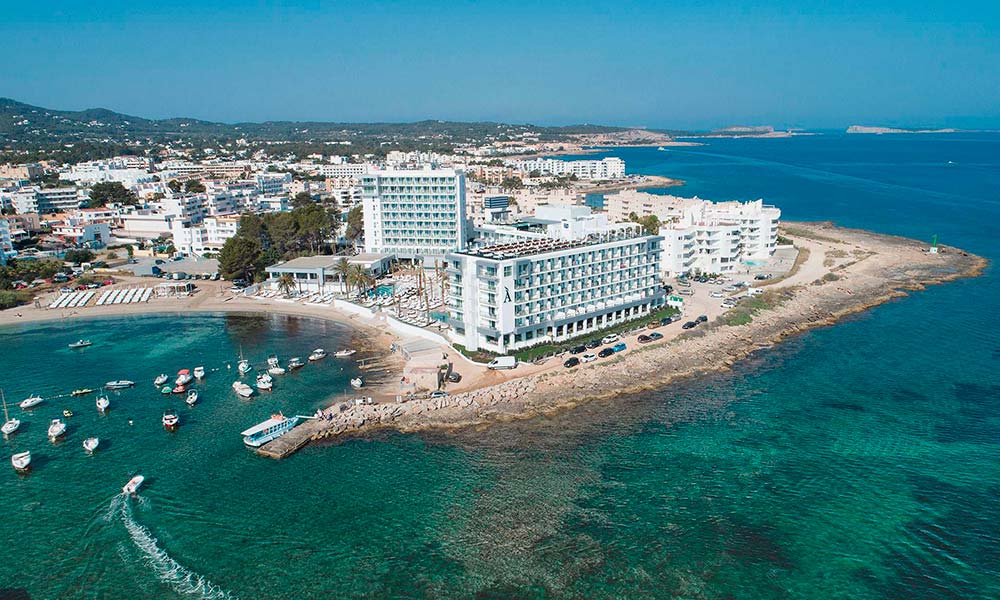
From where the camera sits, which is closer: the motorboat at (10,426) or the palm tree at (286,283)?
the motorboat at (10,426)

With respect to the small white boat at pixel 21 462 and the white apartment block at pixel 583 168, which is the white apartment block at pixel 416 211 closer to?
the small white boat at pixel 21 462

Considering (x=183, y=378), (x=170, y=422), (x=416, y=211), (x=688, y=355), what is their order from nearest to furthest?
1. (x=170, y=422)
2. (x=183, y=378)
3. (x=688, y=355)
4. (x=416, y=211)

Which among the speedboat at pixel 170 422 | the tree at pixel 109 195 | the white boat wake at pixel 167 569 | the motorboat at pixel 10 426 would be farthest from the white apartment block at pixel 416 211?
the tree at pixel 109 195

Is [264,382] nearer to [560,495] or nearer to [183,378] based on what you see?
[183,378]

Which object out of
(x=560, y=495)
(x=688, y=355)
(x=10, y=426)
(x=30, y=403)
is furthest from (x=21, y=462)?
(x=688, y=355)

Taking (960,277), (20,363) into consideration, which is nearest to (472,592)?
(20,363)

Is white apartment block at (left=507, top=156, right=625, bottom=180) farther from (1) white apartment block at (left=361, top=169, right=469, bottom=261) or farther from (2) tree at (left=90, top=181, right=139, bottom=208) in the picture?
(1) white apartment block at (left=361, top=169, right=469, bottom=261)
